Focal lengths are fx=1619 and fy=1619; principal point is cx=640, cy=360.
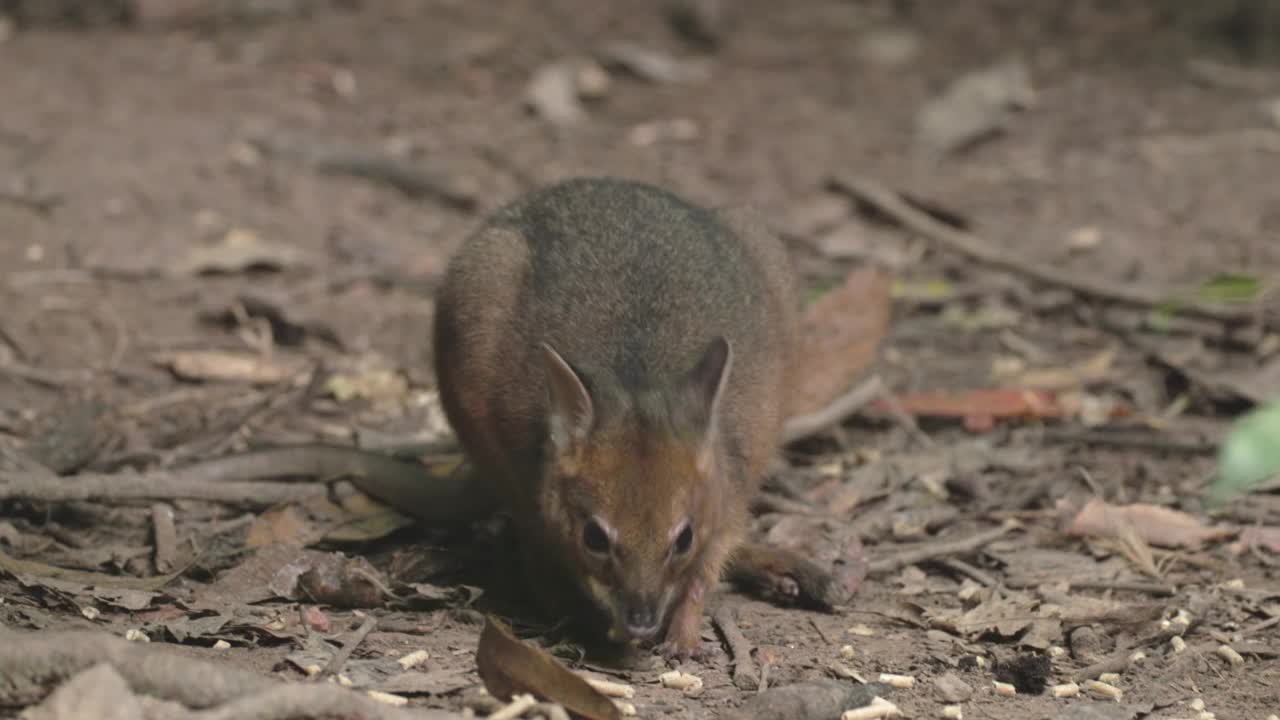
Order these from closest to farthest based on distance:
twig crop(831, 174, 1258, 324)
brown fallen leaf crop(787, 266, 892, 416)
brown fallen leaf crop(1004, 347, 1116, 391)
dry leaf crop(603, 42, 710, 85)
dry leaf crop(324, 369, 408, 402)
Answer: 1. brown fallen leaf crop(787, 266, 892, 416)
2. dry leaf crop(324, 369, 408, 402)
3. brown fallen leaf crop(1004, 347, 1116, 391)
4. twig crop(831, 174, 1258, 324)
5. dry leaf crop(603, 42, 710, 85)

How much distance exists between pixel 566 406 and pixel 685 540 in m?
0.55

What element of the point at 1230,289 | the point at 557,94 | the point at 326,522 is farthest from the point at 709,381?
the point at 557,94

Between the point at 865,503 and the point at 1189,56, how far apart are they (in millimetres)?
7339

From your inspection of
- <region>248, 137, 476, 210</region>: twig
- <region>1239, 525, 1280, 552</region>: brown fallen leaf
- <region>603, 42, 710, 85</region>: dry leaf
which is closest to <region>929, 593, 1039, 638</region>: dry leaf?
<region>1239, 525, 1280, 552</region>: brown fallen leaf

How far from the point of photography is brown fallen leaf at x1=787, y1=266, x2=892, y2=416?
291 inches

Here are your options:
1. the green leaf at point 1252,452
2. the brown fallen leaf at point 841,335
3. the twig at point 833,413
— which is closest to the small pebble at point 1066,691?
the twig at point 833,413

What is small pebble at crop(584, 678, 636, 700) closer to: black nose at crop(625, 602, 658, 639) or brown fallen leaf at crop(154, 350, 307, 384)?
black nose at crop(625, 602, 658, 639)

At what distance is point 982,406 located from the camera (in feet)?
24.6

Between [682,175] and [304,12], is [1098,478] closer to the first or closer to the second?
[682,175]

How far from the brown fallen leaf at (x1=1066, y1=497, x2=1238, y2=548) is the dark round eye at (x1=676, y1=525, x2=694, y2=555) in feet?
6.56

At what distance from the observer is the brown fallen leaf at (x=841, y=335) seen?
7.39 m

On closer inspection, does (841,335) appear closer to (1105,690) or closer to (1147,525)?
(1147,525)

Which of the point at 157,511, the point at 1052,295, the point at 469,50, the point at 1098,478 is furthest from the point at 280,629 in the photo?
the point at 469,50

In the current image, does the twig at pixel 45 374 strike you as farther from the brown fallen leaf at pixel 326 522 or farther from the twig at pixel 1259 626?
the twig at pixel 1259 626
